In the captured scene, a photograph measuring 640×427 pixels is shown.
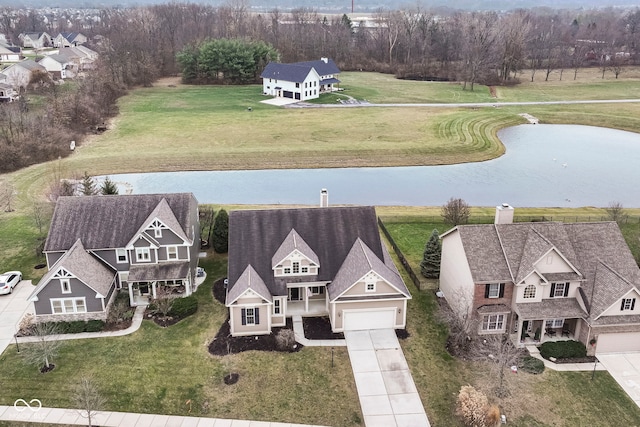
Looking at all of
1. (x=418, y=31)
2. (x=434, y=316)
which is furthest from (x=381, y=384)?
(x=418, y=31)

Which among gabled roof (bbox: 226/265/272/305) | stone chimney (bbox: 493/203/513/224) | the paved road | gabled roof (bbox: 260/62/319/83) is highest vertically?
gabled roof (bbox: 260/62/319/83)

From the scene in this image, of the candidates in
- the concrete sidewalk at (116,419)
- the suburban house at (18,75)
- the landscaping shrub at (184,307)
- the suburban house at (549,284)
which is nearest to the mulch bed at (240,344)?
the landscaping shrub at (184,307)

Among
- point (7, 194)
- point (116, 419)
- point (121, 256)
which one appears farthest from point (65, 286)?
point (7, 194)

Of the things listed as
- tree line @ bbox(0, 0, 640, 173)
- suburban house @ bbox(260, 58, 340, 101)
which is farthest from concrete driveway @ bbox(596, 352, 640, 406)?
suburban house @ bbox(260, 58, 340, 101)

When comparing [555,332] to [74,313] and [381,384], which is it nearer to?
[381,384]

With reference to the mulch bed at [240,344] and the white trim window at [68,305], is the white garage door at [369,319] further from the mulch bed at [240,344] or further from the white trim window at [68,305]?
the white trim window at [68,305]

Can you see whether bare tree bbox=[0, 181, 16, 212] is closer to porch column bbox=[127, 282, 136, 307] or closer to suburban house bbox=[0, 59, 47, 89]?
porch column bbox=[127, 282, 136, 307]
